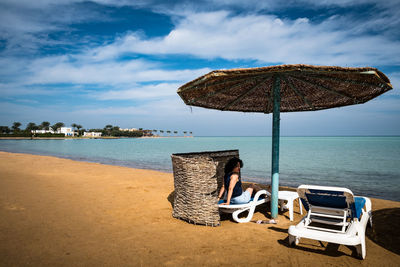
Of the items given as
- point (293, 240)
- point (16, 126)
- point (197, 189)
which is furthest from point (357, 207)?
point (16, 126)

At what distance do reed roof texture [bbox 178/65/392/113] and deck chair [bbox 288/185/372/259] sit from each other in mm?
1620

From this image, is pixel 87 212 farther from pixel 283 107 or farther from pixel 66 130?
pixel 66 130

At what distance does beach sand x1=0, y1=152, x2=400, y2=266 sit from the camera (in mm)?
2697

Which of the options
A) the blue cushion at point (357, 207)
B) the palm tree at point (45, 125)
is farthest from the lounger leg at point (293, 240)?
the palm tree at point (45, 125)

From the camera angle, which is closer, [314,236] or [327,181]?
[314,236]

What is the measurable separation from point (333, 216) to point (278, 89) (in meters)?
2.16

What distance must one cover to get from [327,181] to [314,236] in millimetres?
9761

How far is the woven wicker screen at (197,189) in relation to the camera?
11.8 ft

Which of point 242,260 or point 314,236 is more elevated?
point 314,236

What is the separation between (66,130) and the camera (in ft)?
448

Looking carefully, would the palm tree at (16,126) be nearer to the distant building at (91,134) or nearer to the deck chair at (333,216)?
the distant building at (91,134)

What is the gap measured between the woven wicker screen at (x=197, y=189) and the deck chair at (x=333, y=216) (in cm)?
122

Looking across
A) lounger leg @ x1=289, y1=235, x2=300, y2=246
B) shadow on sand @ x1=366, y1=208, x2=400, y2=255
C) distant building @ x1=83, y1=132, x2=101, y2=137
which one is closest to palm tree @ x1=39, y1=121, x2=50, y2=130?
distant building @ x1=83, y1=132, x2=101, y2=137

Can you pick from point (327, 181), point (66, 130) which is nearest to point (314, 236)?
point (327, 181)
